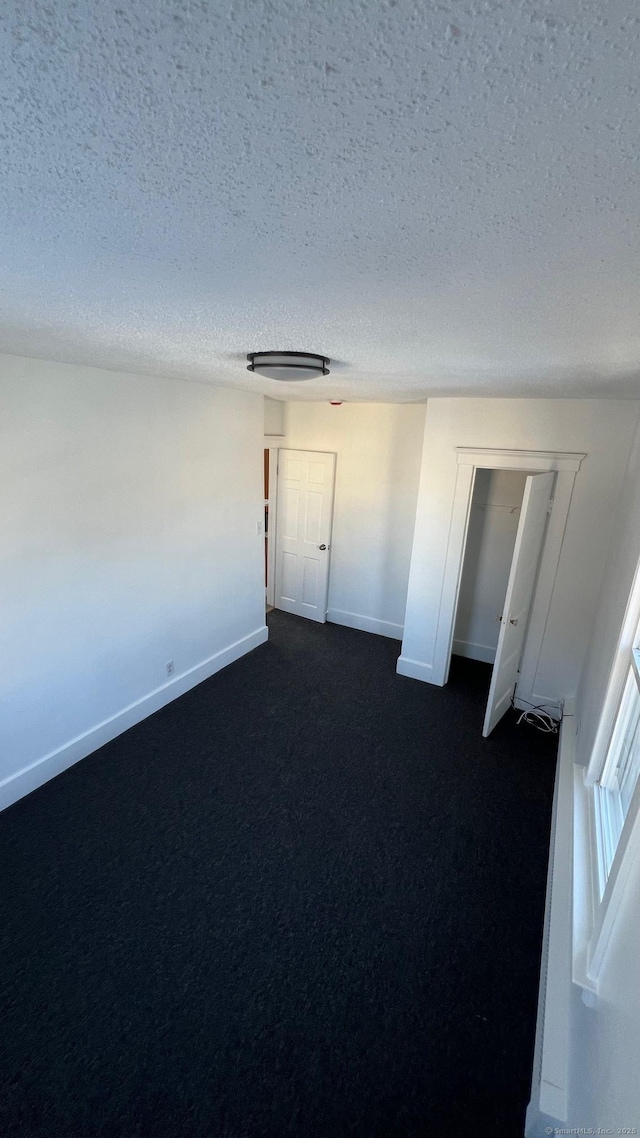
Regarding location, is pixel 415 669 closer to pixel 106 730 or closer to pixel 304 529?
pixel 304 529

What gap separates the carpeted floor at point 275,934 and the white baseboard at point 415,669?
0.73 meters

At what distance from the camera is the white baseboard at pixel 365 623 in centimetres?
508

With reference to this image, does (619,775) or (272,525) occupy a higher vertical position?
(272,525)

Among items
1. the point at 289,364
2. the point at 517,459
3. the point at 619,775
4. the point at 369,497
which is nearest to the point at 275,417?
the point at 369,497

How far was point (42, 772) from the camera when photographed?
286 centimetres

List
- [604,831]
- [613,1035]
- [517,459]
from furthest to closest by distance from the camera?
[517,459]
[604,831]
[613,1035]

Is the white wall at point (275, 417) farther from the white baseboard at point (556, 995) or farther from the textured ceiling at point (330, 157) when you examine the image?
the white baseboard at point (556, 995)

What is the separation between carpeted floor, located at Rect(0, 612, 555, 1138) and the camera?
63.4 inches

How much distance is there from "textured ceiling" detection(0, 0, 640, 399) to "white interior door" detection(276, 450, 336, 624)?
12.7ft

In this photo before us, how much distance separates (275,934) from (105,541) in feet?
7.64

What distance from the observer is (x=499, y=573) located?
14.6 feet

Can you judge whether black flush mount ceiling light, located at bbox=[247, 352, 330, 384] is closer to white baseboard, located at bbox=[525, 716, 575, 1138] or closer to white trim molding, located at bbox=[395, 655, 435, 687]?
white baseboard, located at bbox=[525, 716, 575, 1138]

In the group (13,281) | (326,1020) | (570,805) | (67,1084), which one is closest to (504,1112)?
(326,1020)

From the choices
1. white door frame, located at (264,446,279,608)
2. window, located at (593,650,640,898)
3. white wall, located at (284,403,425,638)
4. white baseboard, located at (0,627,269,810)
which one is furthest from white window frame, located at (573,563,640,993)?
white door frame, located at (264,446,279,608)
